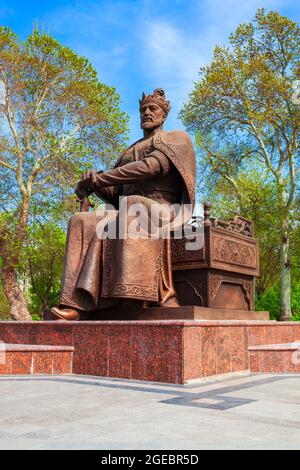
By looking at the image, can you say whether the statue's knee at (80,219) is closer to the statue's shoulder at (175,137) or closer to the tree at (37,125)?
the statue's shoulder at (175,137)

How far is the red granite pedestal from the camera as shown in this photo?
4.71 meters

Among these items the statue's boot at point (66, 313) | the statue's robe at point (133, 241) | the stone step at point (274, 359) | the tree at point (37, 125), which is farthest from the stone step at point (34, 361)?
the tree at point (37, 125)

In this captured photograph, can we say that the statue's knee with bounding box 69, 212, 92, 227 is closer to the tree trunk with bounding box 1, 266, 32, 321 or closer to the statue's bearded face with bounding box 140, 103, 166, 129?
the statue's bearded face with bounding box 140, 103, 166, 129

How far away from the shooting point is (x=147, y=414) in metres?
3.21

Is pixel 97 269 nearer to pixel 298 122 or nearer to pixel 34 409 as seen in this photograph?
pixel 34 409

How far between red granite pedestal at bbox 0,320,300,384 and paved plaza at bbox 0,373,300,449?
0.16 m

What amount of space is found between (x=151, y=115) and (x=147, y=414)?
4618 mm

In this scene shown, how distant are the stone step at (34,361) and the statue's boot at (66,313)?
41cm

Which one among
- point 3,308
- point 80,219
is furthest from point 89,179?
point 3,308

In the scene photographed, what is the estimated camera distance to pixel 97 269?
5.83 m

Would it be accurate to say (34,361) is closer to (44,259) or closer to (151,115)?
(151,115)

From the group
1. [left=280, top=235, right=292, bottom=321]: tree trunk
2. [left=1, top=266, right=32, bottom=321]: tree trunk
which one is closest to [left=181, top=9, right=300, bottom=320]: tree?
[left=280, top=235, right=292, bottom=321]: tree trunk

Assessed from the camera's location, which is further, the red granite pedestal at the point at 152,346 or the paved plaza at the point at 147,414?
the red granite pedestal at the point at 152,346

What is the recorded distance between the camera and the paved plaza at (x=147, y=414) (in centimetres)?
249
